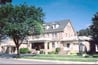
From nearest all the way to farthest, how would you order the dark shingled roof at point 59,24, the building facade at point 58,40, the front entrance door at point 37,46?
the building facade at point 58,40 → the dark shingled roof at point 59,24 → the front entrance door at point 37,46

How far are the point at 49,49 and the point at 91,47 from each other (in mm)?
11507

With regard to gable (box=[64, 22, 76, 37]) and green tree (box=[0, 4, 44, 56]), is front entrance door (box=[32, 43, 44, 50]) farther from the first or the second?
green tree (box=[0, 4, 44, 56])

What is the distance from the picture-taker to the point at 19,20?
39.4 metres

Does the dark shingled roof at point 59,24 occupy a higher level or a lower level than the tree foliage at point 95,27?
higher

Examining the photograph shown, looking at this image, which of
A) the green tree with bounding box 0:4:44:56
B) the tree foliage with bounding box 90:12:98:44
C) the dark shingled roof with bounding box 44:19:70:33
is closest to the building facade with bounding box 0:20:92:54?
the dark shingled roof with bounding box 44:19:70:33

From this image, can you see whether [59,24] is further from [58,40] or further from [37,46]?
[37,46]

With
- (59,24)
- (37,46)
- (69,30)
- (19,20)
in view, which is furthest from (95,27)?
(37,46)

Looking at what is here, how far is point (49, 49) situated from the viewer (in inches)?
2320

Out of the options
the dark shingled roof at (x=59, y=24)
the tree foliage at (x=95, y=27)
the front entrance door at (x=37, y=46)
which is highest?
the dark shingled roof at (x=59, y=24)

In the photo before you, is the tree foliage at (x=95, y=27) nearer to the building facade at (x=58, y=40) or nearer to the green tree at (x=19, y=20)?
the green tree at (x=19, y=20)

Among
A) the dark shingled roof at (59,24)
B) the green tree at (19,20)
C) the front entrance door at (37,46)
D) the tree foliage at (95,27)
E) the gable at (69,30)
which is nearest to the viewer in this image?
the tree foliage at (95,27)

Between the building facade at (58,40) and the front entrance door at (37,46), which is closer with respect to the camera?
the building facade at (58,40)

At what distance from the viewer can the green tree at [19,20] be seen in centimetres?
3859

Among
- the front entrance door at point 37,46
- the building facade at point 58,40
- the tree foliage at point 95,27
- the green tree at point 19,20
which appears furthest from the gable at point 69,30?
the tree foliage at point 95,27
